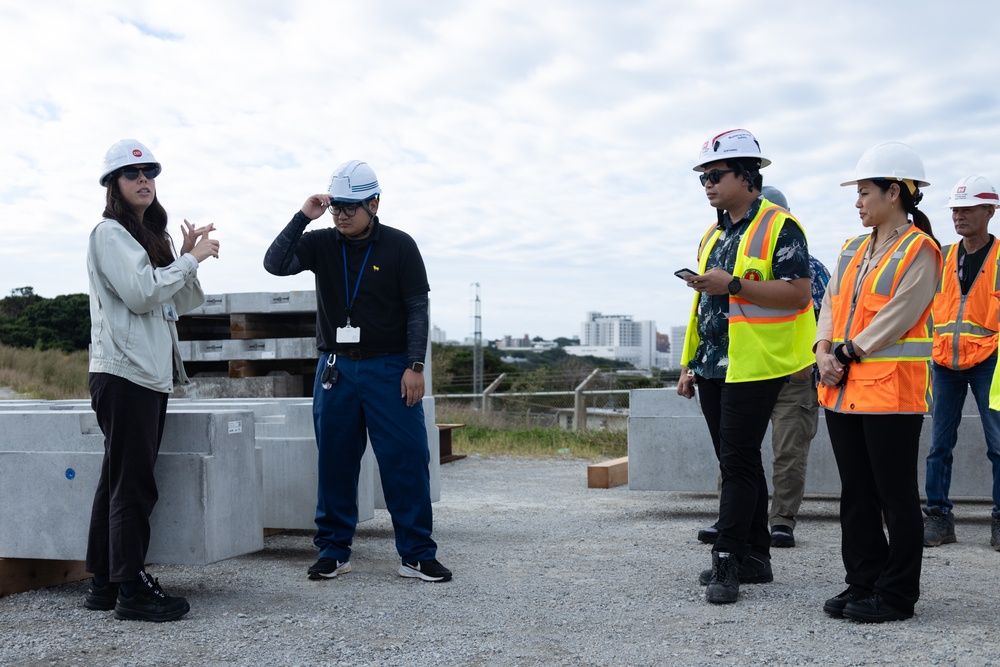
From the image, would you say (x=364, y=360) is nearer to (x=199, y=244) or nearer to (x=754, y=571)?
(x=199, y=244)

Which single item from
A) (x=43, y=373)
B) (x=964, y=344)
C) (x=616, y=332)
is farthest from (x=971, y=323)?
(x=616, y=332)

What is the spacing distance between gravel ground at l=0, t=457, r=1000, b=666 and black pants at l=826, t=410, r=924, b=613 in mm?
198

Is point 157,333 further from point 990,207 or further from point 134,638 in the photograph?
point 990,207

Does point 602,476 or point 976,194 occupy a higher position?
point 976,194

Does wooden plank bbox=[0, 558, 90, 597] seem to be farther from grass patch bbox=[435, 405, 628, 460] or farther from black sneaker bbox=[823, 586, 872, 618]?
grass patch bbox=[435, 405, 628, 460]

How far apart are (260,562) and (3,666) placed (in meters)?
2.00

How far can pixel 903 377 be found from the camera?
4.06 m

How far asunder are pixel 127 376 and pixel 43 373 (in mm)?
15732

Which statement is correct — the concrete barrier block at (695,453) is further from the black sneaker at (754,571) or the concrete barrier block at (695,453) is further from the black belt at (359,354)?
the black belt at (359,354)

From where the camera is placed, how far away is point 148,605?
4266 mm

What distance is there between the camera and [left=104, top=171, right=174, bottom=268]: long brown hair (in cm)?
448

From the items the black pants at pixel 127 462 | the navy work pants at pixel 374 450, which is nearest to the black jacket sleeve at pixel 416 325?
the navy work pants at pixel 374 450

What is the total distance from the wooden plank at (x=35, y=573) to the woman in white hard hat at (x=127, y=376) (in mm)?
522

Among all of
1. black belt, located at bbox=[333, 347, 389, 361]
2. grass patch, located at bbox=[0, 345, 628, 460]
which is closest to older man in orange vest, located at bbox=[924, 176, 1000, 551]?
black belt, located at bbox=[333, 347, 389, 361]
